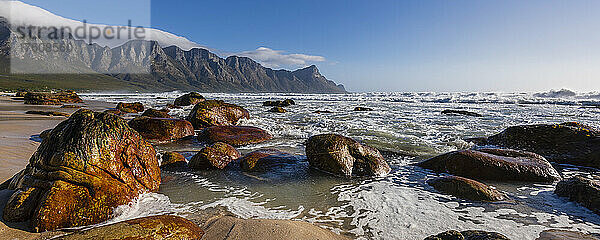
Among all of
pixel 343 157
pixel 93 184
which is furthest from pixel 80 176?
pixel 343 157

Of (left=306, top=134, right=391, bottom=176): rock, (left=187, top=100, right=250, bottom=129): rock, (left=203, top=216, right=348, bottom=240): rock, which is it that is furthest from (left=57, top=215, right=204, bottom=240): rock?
(left=187, top=100, right=250, bottom=129): rock

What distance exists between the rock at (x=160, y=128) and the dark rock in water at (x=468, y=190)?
24.2 feet

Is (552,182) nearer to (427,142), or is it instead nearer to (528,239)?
(528,239)

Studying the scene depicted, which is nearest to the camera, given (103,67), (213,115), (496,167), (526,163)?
(496,167)

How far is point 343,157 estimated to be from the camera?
5445 millimetres

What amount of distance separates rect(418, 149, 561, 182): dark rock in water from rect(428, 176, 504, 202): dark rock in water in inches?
39.2

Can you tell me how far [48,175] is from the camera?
3.14m

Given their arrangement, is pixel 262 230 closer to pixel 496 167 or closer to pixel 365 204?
pixel 365 204

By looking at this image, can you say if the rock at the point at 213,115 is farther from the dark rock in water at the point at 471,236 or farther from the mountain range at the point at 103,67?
the mountain range at the point at 103,67

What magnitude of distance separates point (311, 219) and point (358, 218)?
631 mm

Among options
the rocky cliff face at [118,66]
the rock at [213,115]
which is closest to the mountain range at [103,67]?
the rocky cliff face at [118,66]

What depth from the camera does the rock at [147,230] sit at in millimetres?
2438

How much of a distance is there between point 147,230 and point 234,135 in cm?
582

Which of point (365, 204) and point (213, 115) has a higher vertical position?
point (213, 115)
